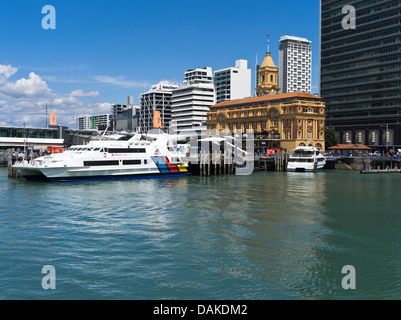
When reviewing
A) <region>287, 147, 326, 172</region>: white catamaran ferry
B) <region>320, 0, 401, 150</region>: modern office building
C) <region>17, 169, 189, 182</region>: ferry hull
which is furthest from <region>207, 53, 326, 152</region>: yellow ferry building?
<region>17, 169, 189, 182</region>: ferry hull

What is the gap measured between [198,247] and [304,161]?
244 feet

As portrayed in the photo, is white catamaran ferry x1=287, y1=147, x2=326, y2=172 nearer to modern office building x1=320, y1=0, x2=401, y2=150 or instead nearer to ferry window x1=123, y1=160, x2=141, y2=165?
ferry window x1=123, y1=160, x2=141, y2=165

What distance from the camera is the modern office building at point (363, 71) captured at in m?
147

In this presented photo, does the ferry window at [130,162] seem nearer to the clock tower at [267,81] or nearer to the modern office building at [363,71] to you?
→ the modern office building at [363,71]

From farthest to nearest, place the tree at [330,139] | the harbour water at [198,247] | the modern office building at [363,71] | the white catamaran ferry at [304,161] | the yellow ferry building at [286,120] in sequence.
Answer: the modern office building at [363,71], the tree at [330,139], the yellow ferry building at [286,120], the white catamaran ferry at [304,161], the harbour water at [198,247]

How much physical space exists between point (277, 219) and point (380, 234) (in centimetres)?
826

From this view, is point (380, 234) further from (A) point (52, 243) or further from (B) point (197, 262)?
(A) point (52, 243)

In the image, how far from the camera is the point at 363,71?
6181 inches

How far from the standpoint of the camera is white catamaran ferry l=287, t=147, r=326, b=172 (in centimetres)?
9456

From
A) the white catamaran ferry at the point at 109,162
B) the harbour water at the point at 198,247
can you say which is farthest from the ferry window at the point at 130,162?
the harbour water at the point at 198,247

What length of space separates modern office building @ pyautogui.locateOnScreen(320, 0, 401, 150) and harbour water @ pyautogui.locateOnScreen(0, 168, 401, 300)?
381 ft

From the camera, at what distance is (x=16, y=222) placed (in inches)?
1248

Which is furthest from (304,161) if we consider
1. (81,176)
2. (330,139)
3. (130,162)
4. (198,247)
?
(198,247)

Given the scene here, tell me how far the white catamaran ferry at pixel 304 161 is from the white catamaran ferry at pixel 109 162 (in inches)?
1172
